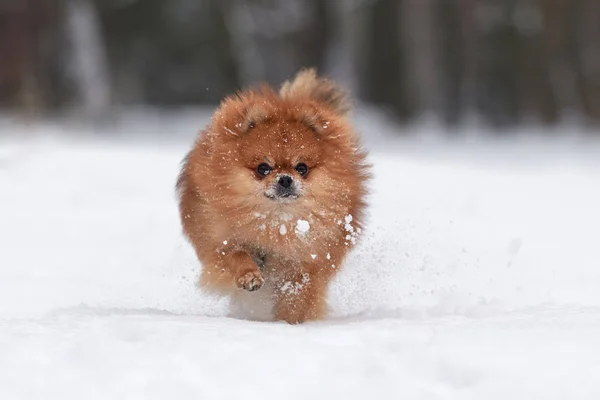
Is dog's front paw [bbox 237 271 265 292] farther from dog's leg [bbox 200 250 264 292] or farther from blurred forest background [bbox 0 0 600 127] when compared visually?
blurred forest background [bbox 0 0 600 127]

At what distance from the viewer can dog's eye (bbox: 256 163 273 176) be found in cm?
481

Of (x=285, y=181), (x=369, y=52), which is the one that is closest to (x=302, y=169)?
(x=285, y=181)

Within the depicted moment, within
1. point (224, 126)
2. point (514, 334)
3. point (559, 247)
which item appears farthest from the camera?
point (559, 247)

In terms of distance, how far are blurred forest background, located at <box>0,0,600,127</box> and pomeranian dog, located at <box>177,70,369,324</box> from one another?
16.4m

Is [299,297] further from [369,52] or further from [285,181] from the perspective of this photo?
[369,52]

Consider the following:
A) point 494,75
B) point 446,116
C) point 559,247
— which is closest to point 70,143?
point 559,247

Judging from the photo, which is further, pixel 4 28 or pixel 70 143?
pixel 4 28

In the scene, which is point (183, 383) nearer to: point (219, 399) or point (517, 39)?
point (219, 399)

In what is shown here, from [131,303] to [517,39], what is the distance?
20.8 m

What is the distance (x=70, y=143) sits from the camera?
14930mm

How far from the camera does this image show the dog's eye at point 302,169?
4.84m

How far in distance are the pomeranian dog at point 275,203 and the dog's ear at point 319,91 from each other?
1.29ft

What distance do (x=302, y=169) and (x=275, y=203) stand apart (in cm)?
26

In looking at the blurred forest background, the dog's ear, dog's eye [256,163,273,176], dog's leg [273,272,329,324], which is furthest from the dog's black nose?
the blurred forest background
